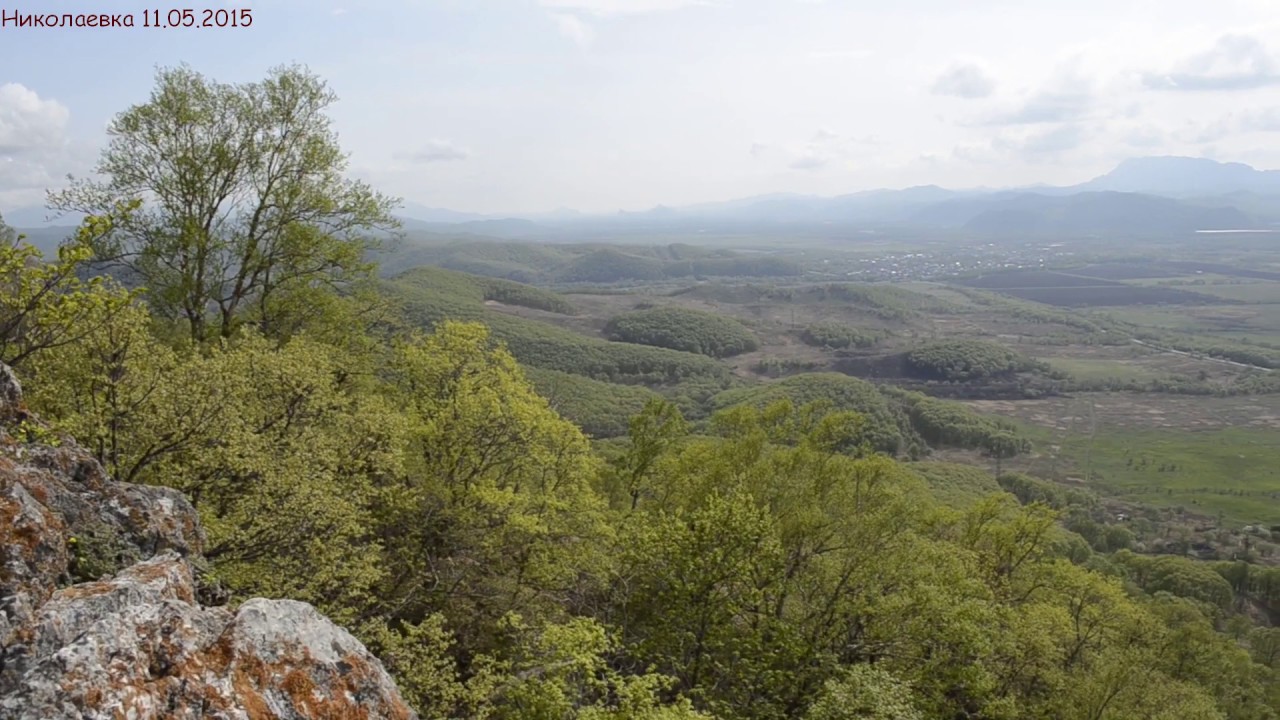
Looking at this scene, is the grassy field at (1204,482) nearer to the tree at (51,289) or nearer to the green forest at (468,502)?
the green forest at (468,502)

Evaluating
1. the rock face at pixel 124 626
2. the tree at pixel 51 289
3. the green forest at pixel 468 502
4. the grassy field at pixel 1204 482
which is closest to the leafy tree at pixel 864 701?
the green forest at pixel 468 502

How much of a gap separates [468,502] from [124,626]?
1676cm

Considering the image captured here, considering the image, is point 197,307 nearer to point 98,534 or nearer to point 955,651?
point 98,534

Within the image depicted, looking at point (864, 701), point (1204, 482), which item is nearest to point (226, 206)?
point (864, 701)

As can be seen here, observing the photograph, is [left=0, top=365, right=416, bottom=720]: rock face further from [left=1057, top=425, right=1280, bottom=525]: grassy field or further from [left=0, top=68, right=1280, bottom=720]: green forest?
[left=1057, top=425, right=1280, bottom=525]: grassy field

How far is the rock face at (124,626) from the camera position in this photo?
373 inches

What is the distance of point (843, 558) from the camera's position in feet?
95.8

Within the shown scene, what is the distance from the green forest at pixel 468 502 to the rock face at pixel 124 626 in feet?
3.45

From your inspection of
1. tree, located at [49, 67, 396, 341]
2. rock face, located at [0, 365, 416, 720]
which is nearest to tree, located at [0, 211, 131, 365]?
rock face, located at [0, 365, 416, 720]

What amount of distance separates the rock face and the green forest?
1052mm

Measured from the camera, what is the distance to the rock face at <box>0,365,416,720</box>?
9.48 metres

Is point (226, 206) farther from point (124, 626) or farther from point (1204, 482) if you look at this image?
point (1204, 482)

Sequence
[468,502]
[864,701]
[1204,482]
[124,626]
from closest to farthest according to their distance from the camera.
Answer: [124,626] → [864,701] → [468,502] → [1204,482]

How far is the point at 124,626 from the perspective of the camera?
10250mm
